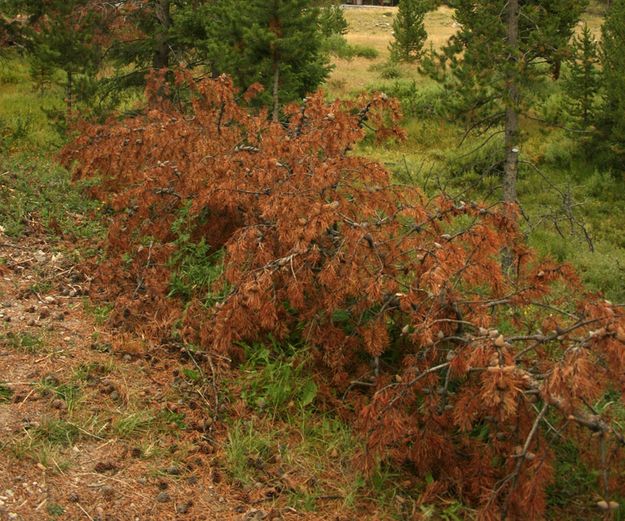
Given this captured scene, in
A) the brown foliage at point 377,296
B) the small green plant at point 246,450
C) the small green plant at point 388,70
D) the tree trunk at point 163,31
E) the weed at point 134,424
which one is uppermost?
the tree trunk at point 163,31

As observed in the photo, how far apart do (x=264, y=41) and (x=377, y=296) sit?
765 cm

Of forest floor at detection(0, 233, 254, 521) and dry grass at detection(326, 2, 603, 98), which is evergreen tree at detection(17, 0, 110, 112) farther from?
forest floor at detection(0, 233, 254, 521)

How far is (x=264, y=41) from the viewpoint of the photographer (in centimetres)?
1078

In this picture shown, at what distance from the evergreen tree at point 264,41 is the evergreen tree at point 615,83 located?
6.48 m

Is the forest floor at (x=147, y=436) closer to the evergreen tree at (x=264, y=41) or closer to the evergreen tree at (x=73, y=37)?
the evergreen tree at (x=264, y=41)

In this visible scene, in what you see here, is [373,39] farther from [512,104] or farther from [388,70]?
[512,104]

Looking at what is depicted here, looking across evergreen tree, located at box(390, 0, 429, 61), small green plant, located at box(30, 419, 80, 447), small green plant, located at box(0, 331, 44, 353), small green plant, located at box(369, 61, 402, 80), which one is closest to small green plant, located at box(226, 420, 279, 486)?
small green plant, located at box(30, 419, 80, 447)

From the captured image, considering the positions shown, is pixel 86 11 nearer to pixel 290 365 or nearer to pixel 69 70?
pixel 69 70

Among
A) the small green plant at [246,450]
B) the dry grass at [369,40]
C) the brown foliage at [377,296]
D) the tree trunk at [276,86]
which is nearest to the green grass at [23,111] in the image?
the tree trunk at [276,86]

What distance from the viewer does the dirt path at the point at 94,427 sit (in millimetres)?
3504

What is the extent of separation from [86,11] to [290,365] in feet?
32.1

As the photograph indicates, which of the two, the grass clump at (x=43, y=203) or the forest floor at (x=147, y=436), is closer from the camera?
the forest floor at (x=147, y=436)

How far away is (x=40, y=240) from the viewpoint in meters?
6.49

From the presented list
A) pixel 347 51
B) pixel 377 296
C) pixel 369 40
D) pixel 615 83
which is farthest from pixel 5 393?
pixel 369 40
